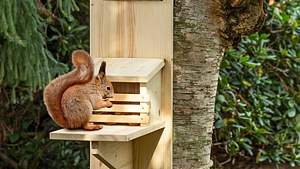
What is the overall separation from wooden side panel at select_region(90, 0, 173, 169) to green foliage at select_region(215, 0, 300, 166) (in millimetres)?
2563

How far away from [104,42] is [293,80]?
3315mm

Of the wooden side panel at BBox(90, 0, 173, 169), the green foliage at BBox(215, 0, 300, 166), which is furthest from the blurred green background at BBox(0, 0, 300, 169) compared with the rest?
the wooden side panel at BBox(90, 0, 173, 169)

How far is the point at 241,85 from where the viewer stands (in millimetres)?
4602

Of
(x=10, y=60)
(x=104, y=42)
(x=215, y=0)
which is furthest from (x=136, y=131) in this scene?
(x=10, y=60)

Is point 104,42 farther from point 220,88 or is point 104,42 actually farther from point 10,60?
point 220,88

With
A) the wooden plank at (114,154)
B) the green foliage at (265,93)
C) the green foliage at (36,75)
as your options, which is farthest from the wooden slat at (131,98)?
the green foliage at (265,93)

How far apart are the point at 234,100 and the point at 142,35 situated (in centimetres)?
275

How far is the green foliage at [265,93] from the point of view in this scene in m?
4.46

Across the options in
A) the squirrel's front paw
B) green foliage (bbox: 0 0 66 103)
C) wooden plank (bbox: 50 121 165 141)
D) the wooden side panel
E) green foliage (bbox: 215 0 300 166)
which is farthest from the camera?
green foliage (bbox: 215 0 300 166)

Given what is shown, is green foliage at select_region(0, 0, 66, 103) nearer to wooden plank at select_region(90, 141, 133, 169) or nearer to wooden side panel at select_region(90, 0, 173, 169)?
wooden side panel at select_region(90, 0, 173, 169)

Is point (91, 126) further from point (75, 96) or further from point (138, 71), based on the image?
point (138, 71)

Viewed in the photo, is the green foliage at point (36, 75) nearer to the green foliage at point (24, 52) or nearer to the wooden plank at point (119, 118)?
the green foliage at point (24, 52)

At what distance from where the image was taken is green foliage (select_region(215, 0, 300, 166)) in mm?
4461

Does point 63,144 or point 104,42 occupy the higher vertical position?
point 104,42
